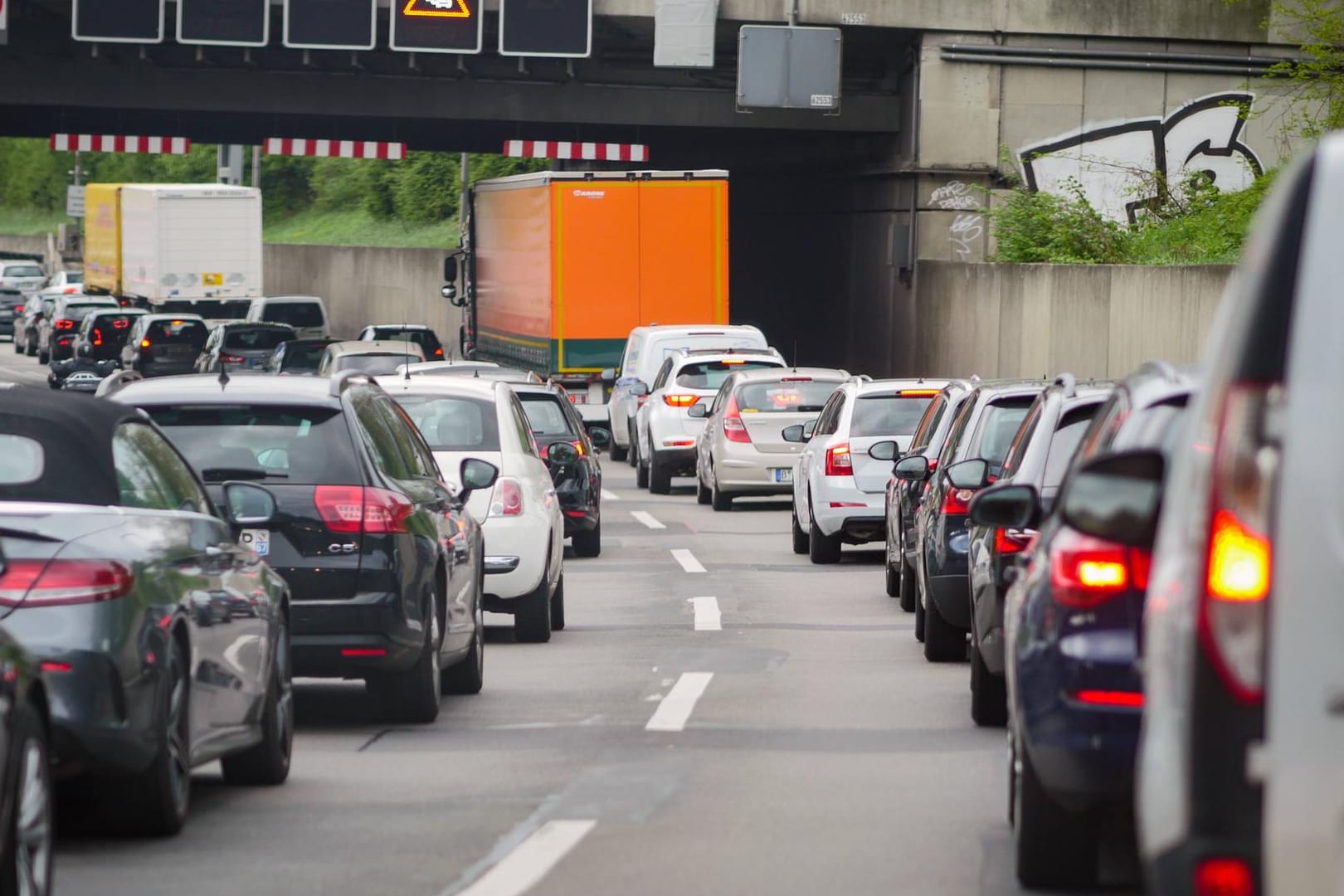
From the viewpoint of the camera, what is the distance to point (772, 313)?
2021 inches

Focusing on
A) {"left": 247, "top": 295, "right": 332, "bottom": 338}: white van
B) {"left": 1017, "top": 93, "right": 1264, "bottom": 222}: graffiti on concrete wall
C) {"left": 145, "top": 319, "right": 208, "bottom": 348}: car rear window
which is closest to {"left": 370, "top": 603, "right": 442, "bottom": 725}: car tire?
{"left": 1017, "top": 93, "right": 1264, "bottom": 222}: graffiti on concrete wall

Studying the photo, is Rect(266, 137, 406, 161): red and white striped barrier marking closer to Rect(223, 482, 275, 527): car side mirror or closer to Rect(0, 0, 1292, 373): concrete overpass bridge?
Rect(0, 0, 1292, 373): concrete overpass bridge

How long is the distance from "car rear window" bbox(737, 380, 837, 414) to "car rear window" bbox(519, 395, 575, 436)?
493cm

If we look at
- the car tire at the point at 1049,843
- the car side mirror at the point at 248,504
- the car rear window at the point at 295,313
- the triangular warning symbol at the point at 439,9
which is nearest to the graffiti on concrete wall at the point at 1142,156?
the triangular warning symbol at the point at 439,9

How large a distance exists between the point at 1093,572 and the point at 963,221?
3354 centimetres

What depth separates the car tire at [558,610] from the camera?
50.7ft

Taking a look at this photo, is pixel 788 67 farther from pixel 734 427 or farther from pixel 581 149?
pixel 734 427

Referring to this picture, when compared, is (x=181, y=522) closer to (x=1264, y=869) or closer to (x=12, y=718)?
(x=12, y=718)

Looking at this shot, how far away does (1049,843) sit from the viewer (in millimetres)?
6934

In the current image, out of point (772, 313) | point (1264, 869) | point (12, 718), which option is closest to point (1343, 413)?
point (1264, 869)

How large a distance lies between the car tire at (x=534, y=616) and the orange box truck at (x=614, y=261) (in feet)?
65.7

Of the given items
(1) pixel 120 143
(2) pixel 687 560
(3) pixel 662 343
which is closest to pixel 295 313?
(1) pixel 120 143

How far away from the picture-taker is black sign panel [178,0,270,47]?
116 feet

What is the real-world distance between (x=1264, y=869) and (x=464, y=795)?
519 centimetres
